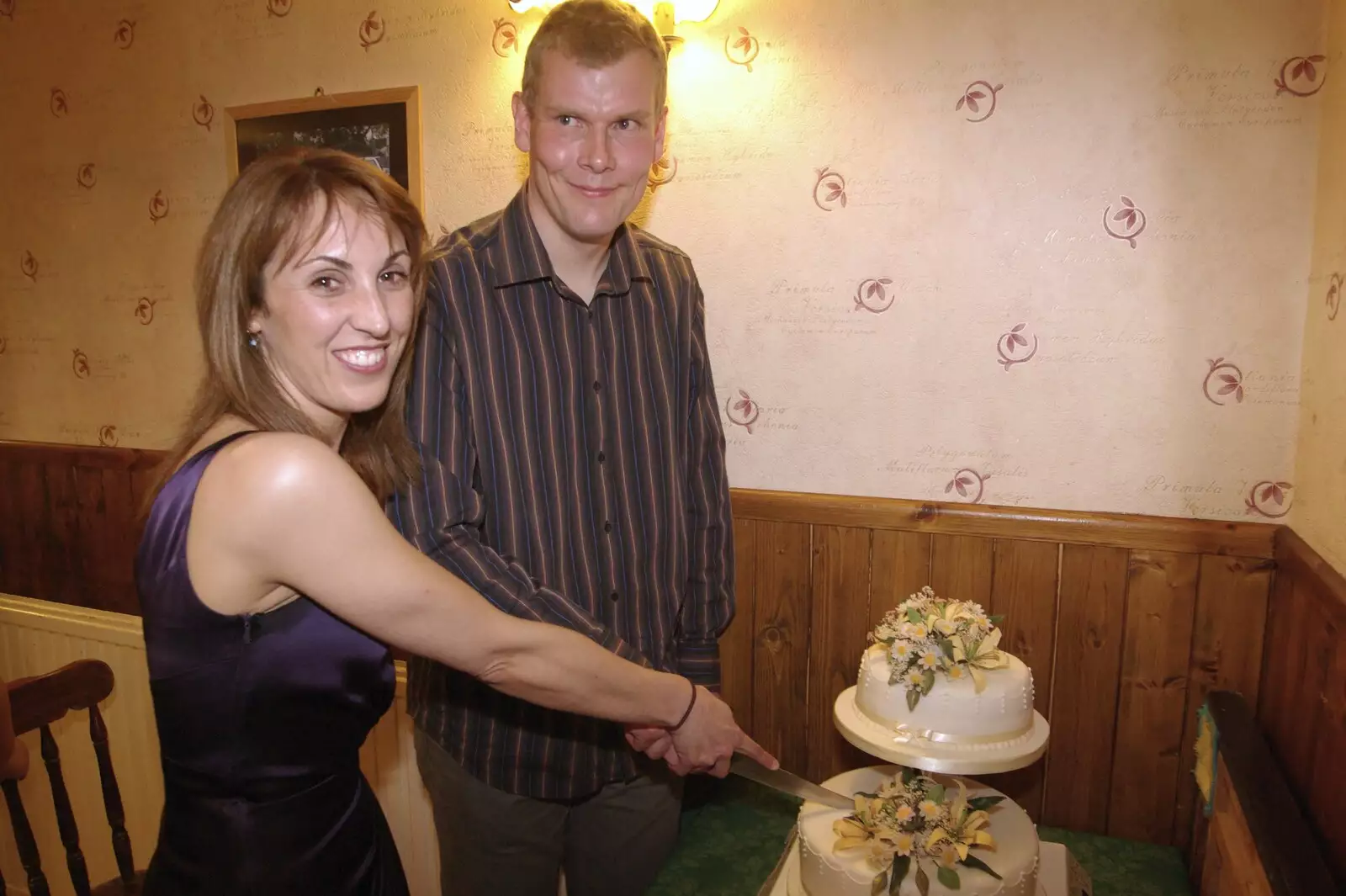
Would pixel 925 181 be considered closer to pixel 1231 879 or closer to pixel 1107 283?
pixel 1107 283

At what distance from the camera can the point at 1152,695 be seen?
163 cm

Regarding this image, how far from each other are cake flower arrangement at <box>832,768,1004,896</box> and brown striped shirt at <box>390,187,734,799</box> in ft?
1.30

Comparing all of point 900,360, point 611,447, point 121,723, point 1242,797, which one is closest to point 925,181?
point 900,360

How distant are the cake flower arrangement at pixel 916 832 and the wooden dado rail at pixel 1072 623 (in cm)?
51

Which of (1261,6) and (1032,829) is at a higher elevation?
(1261,6)

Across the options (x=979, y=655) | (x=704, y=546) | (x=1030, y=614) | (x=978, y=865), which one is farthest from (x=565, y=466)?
(x=1030, y=614)

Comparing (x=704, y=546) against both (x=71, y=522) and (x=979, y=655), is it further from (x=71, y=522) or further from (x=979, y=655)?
(x=71, y=522)

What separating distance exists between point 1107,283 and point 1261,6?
0.49 m

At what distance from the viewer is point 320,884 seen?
1097mm

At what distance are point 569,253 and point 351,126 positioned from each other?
1021 millimetres

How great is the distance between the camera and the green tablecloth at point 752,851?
1.43 metres

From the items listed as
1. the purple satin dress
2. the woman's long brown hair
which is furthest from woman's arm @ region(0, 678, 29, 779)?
the woman's long brown hair

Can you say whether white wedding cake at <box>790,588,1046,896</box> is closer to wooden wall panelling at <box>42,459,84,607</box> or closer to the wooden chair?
the wooden chair

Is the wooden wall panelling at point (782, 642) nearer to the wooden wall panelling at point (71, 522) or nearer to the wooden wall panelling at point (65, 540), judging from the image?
the wooden wall panelling at point (71, 522)
